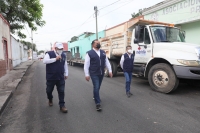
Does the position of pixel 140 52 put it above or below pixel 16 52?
below

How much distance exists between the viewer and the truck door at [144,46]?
19.9ft

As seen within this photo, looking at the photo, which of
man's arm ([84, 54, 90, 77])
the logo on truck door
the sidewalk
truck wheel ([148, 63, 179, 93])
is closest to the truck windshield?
the logo on truck door

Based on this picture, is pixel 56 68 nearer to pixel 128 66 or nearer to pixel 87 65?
pixel 87 65

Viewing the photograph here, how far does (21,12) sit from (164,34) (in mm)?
16136

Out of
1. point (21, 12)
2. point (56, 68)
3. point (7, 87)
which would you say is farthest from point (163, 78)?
point (21, 12)

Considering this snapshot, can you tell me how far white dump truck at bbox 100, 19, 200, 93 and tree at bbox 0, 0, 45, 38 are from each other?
1406 cm

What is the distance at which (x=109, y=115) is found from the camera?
374 centimetres

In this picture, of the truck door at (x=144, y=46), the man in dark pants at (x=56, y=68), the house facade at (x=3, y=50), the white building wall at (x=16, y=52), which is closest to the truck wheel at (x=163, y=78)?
the truck door at (x=144, y=46)

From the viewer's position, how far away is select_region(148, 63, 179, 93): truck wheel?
5.18 m

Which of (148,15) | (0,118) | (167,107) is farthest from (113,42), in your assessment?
(148,15)

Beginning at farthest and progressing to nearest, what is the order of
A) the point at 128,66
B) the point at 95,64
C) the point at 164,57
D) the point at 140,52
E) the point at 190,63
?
the point at 140,52 < the point at 164,57 < the point at 128,66 < the point at 190,63 < the point at 95,64

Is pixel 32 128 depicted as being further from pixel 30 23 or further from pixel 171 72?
pixel 30 23

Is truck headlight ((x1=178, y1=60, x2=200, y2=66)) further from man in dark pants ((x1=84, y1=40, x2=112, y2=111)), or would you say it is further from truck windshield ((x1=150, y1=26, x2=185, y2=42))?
man in dark pants ((x1=84, y1=40, x2=112, y2=111))

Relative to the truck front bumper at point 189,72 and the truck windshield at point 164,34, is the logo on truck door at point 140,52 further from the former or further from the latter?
the truck front bumper at point 189,72
